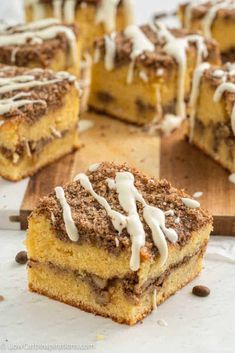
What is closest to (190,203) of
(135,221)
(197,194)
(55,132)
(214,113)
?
(135,221)

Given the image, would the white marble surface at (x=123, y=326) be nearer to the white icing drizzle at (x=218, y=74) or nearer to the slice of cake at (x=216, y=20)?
the white icing drizzle at (x=218, y=74)

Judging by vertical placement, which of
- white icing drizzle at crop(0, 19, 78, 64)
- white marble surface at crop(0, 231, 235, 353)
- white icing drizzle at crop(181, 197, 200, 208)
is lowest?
white marble surface at crop(0, 231, 235, 353)

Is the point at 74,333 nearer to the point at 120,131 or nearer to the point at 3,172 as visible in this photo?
the point at 3,172

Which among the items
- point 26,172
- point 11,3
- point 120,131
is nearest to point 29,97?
point 26,172

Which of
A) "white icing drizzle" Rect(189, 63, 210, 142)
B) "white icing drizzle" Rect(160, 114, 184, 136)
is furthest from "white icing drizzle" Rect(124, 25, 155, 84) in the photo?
"white icing drizzle" Rect(189, 63, 210, 142)

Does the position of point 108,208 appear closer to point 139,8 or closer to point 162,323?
point 162,323

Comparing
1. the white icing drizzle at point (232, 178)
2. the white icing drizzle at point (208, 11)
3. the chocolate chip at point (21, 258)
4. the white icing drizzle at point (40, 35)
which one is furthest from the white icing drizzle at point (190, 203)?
the white icing drizzle at point (208, 11)

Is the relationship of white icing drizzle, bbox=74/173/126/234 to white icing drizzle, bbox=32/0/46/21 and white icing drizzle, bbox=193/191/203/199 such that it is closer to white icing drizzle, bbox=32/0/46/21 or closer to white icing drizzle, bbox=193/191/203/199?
white icing drizzle, bbox=193/191/203/199
